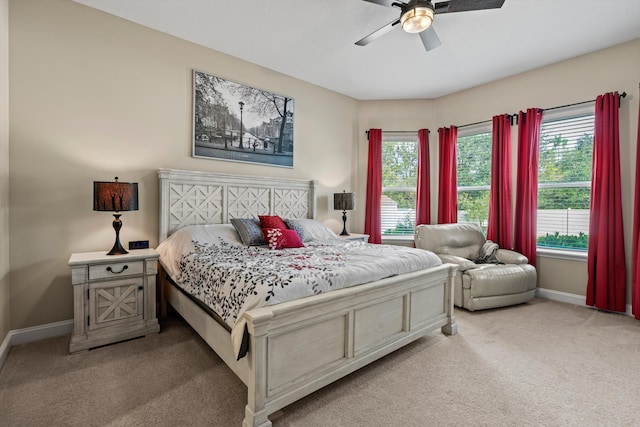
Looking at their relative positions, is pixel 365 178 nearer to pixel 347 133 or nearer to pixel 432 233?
pixel 347 133

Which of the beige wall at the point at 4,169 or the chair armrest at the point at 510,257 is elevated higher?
the beige wall at the point at 4,169

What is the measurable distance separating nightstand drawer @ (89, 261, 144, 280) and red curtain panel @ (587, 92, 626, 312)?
485 centimetres

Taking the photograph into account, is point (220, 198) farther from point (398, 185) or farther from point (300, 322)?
point (398, 185)

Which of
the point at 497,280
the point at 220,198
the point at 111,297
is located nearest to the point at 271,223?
the point at 220,198

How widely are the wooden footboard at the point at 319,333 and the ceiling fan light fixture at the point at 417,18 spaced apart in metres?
1.98

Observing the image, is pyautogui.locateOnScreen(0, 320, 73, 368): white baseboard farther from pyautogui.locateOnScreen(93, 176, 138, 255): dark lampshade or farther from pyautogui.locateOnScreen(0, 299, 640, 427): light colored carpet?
pyautogui.locateOnScreen(93, 176, 138, 255): dark lampshade

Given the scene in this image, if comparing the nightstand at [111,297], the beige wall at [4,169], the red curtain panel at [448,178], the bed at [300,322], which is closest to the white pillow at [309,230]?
the bed at [300,322]

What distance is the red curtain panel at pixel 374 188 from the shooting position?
4.99 m

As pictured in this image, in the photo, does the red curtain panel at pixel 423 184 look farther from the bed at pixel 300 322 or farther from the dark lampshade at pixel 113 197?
the dark lampshade at pixel 113 197

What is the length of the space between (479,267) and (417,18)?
2.74 m

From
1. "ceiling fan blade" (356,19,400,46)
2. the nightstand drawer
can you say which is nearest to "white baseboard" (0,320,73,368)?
the nightstand drawer

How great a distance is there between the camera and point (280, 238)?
297 centimetres

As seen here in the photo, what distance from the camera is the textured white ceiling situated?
2.71 metres

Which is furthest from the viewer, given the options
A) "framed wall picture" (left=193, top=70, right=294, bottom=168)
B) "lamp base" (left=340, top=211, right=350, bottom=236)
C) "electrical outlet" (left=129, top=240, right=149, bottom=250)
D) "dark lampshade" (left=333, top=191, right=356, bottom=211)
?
"lamp base" (left=340, top=211, right=350, bottom=236)
